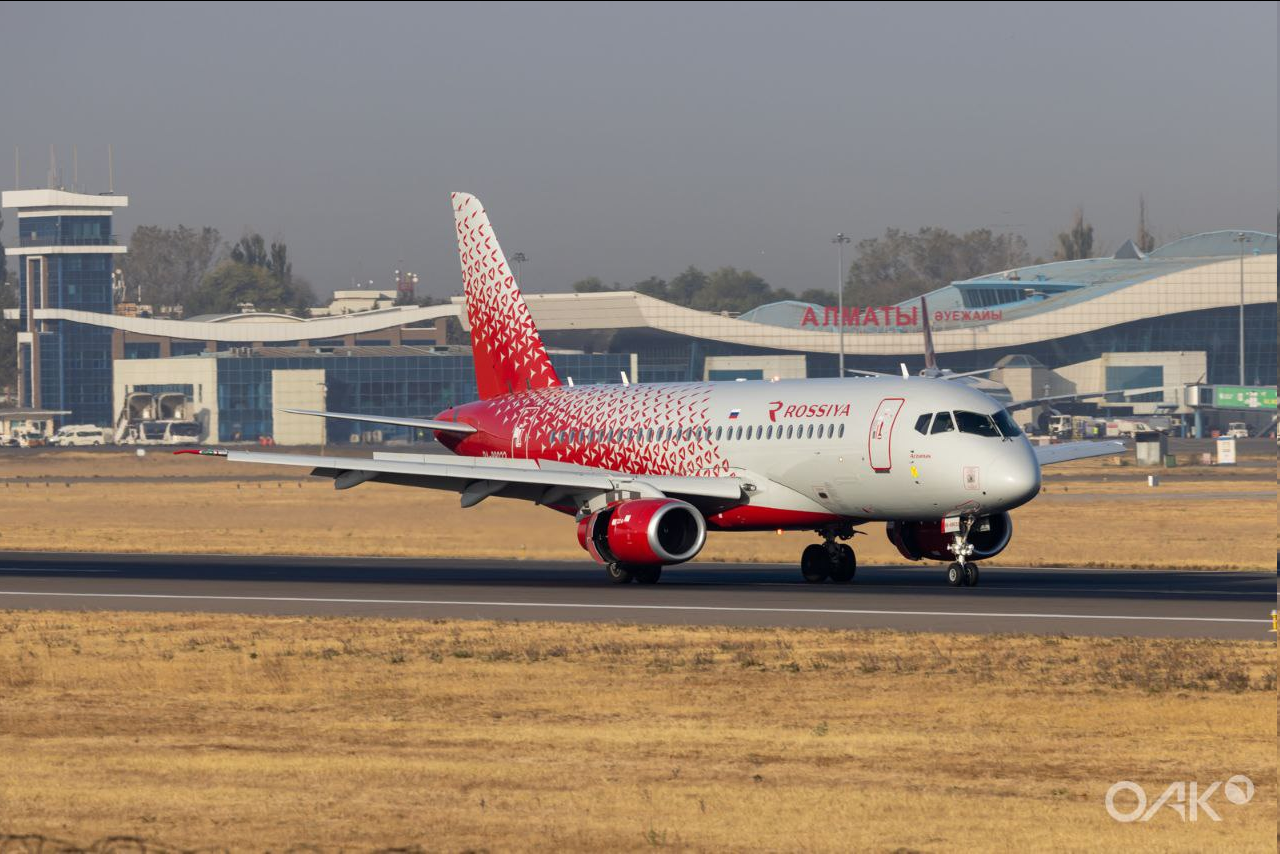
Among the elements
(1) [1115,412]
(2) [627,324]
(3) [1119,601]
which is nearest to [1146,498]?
(3) [1119,601]

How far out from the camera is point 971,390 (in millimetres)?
37219

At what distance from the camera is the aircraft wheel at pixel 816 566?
1547 inches

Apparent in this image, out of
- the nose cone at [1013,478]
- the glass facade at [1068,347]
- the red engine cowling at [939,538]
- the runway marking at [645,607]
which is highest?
Result: the glass facade at [1068,347]

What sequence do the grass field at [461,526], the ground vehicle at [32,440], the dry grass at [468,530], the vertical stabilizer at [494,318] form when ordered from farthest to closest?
the ground vehicle at [32,440], the vertical stabilizer at [494,318], the grass field at [461,526], the dry grass at [468,530]

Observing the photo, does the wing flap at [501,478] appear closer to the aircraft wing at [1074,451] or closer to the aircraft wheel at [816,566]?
the aircraft wheel at [816,566]

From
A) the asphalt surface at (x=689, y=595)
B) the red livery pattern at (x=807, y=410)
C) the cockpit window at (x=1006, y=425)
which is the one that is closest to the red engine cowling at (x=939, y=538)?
the asphalt surface at (x=689, y=595)

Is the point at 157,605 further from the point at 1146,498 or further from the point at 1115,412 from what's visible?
the point at 1115,412

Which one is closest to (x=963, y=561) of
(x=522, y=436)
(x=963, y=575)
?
(x=963, y=575)

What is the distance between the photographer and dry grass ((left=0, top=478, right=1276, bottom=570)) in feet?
153

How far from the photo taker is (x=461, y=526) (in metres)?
48.3

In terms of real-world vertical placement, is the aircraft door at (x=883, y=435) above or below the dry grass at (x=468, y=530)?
above

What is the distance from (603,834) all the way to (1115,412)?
159293mm

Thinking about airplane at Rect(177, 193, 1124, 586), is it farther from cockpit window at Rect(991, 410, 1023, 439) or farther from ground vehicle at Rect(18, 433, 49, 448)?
ground vehicle at Rect(18, 433, 49, 448)

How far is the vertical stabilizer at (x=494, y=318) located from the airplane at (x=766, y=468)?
3.50m
